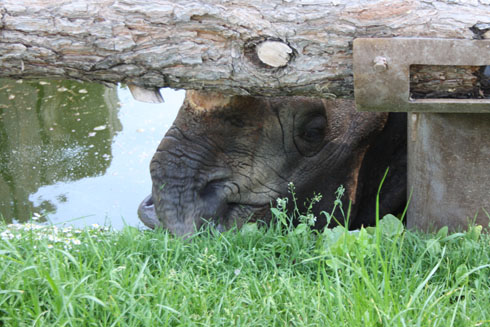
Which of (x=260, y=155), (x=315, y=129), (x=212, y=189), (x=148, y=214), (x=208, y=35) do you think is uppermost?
(x=208, y=35)

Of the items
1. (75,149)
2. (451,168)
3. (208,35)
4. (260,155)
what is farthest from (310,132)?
(75,149)

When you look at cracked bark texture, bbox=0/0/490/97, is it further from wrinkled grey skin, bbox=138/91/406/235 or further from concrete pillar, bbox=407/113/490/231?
wrinkled grey skin, bbox=138/91/406/235

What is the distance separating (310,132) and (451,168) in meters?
0.95

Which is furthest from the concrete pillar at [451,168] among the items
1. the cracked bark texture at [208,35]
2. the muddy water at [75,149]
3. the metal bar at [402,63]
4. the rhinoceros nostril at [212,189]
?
the muddy water at [75,149]

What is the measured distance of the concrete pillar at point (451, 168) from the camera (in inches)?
132

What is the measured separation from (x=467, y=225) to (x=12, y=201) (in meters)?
3.43

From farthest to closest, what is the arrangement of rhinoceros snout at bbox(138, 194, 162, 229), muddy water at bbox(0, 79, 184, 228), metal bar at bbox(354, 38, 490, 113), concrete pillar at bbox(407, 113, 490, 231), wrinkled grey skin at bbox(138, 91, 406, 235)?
muddy water at bbox(0, 79, 184, 228) < rhinoceros snout at bbox(138, 194, 162, 229) < wrinkled grey skin at bbox(138, 91, 406, 235) < concrete pillar at bbox(407, 113, 490, 231) < metal bar at bbox(354, 38, 490, 113)

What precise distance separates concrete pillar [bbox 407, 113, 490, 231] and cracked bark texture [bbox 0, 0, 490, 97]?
0.58m

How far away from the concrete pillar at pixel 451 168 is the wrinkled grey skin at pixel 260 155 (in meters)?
0.61

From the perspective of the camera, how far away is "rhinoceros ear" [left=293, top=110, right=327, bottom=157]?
4.11m

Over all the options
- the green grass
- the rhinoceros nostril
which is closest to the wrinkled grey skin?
the rhinoceros nostril

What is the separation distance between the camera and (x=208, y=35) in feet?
10.2

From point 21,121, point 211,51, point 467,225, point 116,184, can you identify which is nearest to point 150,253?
point 211,51

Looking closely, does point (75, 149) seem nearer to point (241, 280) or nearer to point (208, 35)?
point (208, 35)
